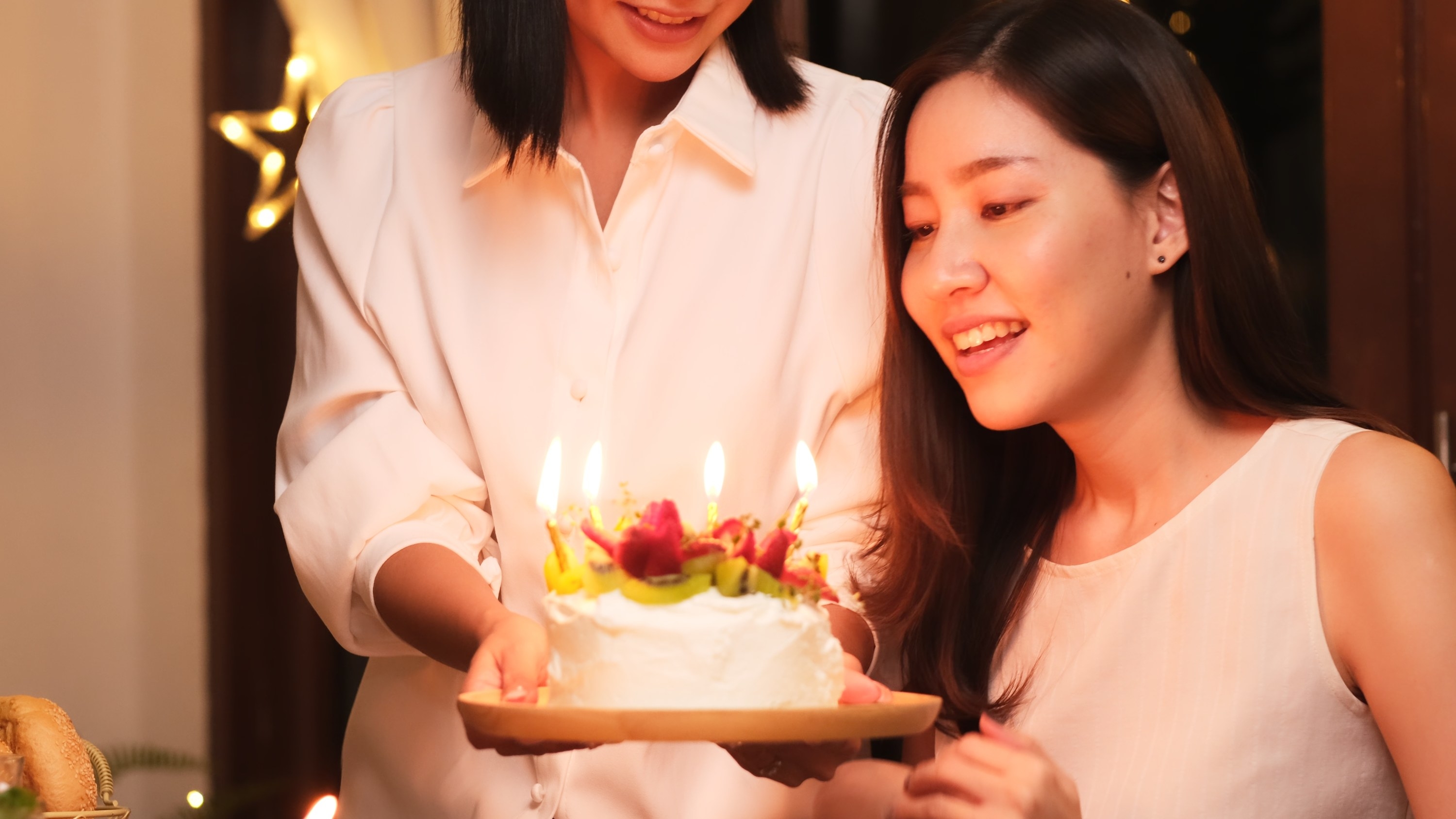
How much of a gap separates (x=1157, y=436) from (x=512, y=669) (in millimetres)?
935

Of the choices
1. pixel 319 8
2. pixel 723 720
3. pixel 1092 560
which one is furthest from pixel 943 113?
pixel 319 8

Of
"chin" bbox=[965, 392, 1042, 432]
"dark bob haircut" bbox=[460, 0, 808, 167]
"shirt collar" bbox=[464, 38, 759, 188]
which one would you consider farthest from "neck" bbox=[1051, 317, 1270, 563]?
"dark bob haircut" bbox=[460, 0, 808, 167]

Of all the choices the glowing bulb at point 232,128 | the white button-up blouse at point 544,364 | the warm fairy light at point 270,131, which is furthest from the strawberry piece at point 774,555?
the glowing bulb at point 232,128

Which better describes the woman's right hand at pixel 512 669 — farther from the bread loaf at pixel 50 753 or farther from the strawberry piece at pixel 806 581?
the bread loaf at pixel 50 753

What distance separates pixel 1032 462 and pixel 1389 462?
1.73 feet

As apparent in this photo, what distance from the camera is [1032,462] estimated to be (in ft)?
6.59

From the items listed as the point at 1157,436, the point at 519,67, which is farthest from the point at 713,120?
the point at 1157,436

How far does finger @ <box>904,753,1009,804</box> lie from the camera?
1.35 metres

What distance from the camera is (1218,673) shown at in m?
1.66

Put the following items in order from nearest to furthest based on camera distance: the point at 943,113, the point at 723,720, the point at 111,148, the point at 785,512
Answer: the point at 723,720, the point at 943,113, the point at 785,512, the point at 111,148

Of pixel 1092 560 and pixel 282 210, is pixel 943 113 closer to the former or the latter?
pixel 1092 560

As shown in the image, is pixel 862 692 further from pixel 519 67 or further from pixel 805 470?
pixel 519 67

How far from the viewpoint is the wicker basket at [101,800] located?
4.49 ft

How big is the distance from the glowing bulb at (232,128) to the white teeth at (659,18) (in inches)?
76.2
